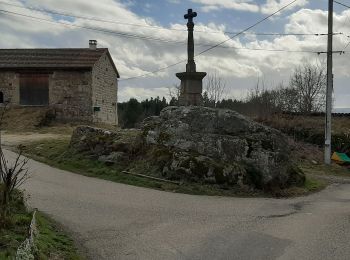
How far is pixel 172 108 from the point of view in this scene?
15.3 m

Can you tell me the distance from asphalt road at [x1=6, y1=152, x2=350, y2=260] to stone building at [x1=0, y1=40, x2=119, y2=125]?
19.0 m

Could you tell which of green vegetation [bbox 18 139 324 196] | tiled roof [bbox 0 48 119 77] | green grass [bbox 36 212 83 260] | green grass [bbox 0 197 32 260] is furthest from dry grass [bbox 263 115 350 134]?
green grass [bbox 0 197 32 260]

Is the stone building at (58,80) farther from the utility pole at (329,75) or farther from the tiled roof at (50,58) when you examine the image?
the utility pole at (329,75)

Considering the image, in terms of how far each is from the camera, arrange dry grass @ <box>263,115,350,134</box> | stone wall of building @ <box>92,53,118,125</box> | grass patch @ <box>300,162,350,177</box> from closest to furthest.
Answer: grass patch @ <box>300,162,350,177</box> → dry grass @ <box>263,115,350,134</box> → stone wall of building @ <box>92,53,118,125</box>

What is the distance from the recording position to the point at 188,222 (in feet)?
28.8

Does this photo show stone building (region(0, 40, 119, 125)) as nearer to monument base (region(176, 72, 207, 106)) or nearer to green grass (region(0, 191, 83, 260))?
monument base (region(176, 72, 207, 106))

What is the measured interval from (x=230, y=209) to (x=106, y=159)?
6.02m

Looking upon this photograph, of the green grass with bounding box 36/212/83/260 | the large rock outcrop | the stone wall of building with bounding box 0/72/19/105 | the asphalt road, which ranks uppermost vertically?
the stone wall of building with bounding box 0/72/19/105

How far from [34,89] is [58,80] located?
1991 millimetres

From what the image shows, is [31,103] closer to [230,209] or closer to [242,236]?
[230,209]

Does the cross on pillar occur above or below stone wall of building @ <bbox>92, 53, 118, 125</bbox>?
above

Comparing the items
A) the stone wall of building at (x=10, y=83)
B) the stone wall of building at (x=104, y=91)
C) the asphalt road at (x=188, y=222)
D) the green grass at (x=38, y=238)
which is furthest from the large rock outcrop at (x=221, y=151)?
the stone wall of building at (x=10, y=83)

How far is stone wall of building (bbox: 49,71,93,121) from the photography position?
31375 millimetres

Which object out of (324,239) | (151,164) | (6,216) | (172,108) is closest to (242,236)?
(324,239)
